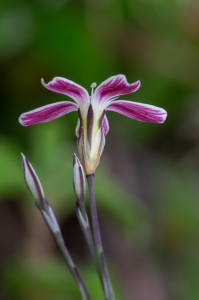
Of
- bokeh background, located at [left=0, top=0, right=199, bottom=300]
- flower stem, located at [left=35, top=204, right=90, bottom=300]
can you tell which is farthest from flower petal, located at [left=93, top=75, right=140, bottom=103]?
bokeh background, located at [left=0, top=0, right=199, bottom=300]

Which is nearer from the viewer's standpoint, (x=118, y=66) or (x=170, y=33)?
(x=118, y=66)

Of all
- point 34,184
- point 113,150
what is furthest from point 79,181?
point 113,150

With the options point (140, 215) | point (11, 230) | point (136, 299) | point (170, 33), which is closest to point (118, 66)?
point (170, 33)

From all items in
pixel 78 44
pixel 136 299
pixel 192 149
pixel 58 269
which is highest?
pixel 78 44

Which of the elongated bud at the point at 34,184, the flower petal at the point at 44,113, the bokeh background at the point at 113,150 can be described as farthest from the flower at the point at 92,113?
the bokeh background at the point at 113,150

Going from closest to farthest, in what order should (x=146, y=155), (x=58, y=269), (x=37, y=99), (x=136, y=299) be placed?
(x=58, y=269)
(x=136, y=299)
(x=37, y=99)
(x=146, y=155)

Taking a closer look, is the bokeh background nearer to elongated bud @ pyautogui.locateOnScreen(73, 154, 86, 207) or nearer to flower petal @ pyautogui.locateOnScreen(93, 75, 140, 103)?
elongated bud @ pyautogui.locateOnScreen(73, 154, 86, 207)

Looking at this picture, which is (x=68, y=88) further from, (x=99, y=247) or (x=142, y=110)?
(x=99, y=247)

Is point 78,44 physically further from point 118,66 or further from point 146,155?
point 146,155
